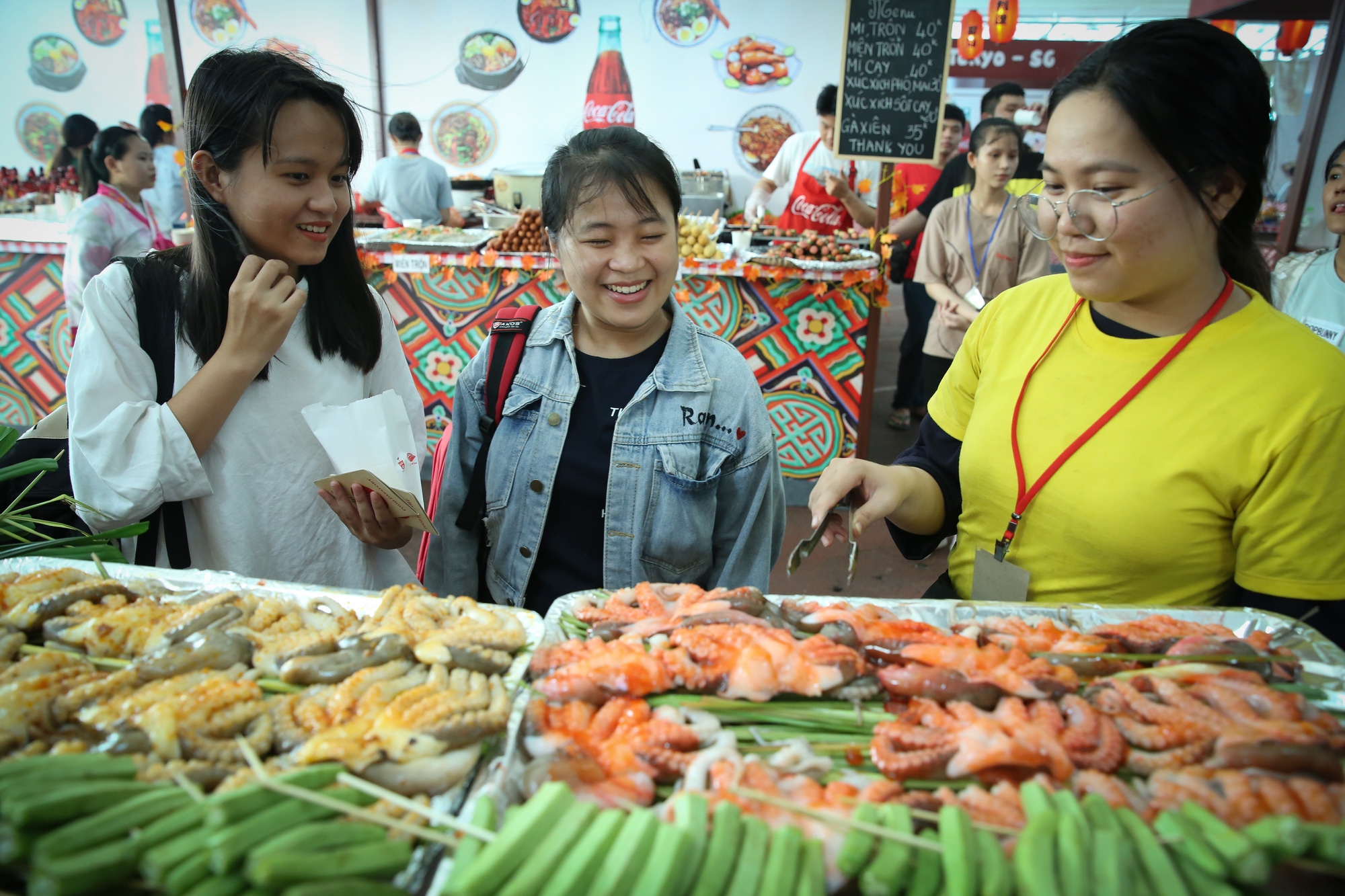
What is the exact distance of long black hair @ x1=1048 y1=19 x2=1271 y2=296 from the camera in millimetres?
1404

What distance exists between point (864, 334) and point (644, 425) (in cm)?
321

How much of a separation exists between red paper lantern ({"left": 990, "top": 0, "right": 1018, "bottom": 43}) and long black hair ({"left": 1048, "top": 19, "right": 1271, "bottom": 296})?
7.28 meters

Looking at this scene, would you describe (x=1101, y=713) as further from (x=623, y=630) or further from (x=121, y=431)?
(x=121, y=431)

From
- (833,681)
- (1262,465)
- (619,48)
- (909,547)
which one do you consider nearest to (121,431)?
(833,681)

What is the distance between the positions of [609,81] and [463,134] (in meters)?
2.27

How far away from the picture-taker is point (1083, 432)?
1.63 metres

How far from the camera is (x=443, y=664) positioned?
123 centimetres

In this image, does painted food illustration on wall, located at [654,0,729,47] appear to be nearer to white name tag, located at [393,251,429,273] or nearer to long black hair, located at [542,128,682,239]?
white name tag, located at [393,251,429,273]

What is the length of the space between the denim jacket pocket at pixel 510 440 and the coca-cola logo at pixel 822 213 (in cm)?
505

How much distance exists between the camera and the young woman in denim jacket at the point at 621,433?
1927 mm

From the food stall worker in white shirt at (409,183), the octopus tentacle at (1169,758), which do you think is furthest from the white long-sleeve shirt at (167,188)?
the octopus tentacle at (1169,758)

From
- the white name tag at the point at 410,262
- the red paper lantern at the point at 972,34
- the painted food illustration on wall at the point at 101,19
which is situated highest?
the painted food illustration on wall at the point at 101,19

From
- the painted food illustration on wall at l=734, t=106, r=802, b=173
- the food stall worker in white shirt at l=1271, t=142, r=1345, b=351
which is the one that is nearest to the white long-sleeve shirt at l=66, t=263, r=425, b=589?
the food stall worker in white shirt at l=1271, t=142, r=1345, b=351

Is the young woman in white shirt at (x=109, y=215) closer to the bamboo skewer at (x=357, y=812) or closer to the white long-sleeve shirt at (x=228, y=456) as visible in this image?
the white long-sleeve shirt at (x=228, y=456)
